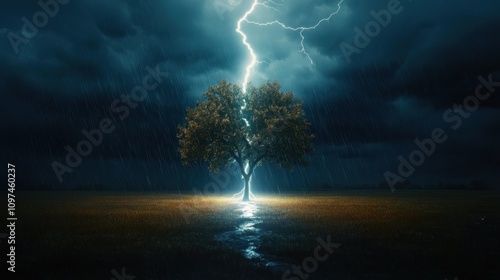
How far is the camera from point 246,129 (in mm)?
43562

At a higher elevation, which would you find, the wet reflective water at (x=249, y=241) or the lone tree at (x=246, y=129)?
the lone tree at (x=246, y=129)

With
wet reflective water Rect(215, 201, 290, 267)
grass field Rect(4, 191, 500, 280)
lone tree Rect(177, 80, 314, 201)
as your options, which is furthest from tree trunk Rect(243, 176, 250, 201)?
grass field Rect(4, 191, 500, 280)

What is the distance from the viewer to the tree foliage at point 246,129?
42.2 m

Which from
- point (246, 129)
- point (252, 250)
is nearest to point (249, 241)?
point (252, 250)

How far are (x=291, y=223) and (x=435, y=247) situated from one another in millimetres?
7959

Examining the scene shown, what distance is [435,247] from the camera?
41.5ft

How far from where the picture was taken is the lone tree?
42.2 m

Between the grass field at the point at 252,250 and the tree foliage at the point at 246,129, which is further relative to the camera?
the tree foliage at the point at 246,129

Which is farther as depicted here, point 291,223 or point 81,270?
point 291,223

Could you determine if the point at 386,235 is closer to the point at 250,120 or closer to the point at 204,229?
the point at 204,229

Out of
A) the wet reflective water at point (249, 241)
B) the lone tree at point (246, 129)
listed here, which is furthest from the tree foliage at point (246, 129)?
the wet reflective water at point (249, 241)

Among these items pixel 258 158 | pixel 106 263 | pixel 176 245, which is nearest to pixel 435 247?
pixel 176 245

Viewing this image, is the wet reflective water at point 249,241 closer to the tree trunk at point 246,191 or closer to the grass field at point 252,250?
the grass field at point 252,250

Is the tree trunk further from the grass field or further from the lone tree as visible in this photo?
the grass field
